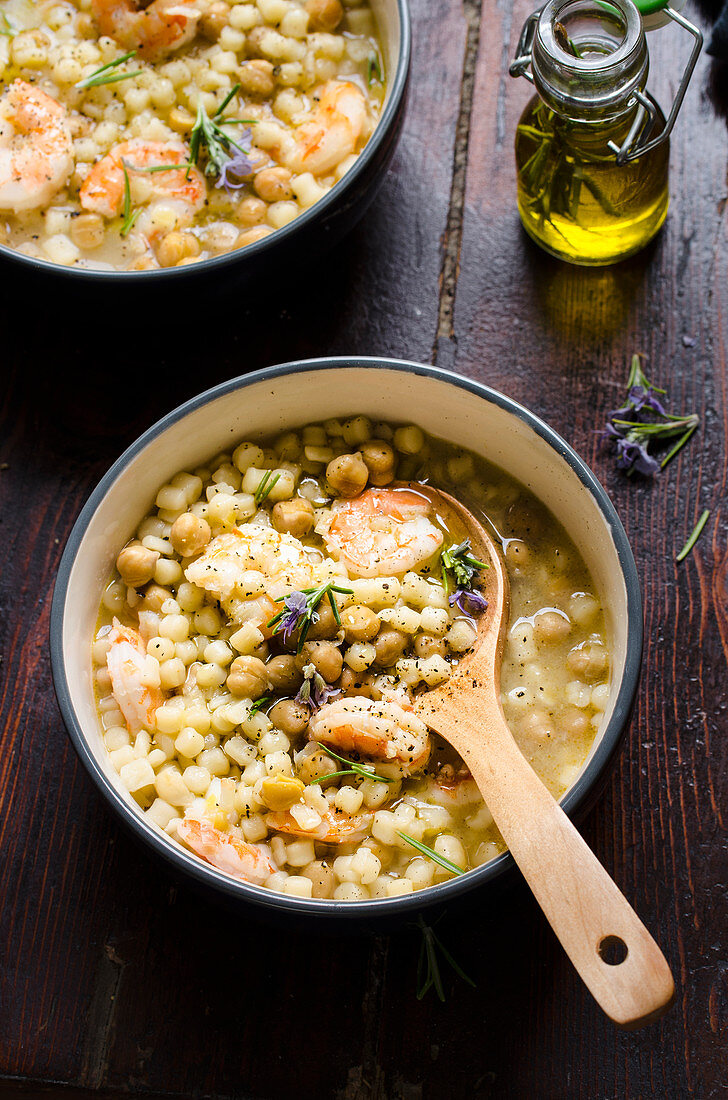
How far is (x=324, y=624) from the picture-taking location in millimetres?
2131

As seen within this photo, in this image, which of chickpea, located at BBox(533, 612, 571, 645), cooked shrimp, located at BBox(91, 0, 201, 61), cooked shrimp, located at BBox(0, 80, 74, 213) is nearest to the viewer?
chickpea, located at BBox(533, 612, 571, 645)

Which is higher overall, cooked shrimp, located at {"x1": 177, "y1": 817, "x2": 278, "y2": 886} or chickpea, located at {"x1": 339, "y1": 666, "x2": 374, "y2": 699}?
chickpea, located at {"x1": 339, "y1": 666, "x2": 374, "y2": 699}

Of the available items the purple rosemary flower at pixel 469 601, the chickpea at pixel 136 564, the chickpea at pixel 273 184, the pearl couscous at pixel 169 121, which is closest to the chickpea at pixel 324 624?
the purple rosemary flower at pixel 469 601

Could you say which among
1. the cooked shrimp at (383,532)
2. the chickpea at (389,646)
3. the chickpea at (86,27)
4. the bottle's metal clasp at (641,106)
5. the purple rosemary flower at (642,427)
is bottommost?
the chickpea at (389,646)

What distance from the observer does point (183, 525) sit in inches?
86.7

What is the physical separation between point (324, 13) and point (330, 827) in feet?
5.99

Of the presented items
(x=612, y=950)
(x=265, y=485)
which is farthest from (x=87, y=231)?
(x=612, y=950)

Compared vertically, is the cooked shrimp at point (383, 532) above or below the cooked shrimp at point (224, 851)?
above

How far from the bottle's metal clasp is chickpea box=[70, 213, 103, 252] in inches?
36.7

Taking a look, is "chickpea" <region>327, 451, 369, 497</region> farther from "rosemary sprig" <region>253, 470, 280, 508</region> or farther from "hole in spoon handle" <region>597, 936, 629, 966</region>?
"hole in spoon handle" <region>597, 936, 629, 966</region>

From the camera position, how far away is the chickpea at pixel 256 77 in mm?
2551

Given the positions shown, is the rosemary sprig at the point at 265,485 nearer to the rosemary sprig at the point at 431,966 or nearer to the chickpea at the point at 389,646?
the chickpea at the point at 389,646

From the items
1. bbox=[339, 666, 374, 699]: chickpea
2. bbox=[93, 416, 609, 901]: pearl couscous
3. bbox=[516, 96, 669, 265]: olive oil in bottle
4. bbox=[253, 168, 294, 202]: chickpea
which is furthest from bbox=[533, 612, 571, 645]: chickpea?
bbox=[253, 168, 294, 202]: chickpea

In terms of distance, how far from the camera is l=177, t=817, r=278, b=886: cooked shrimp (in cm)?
198
